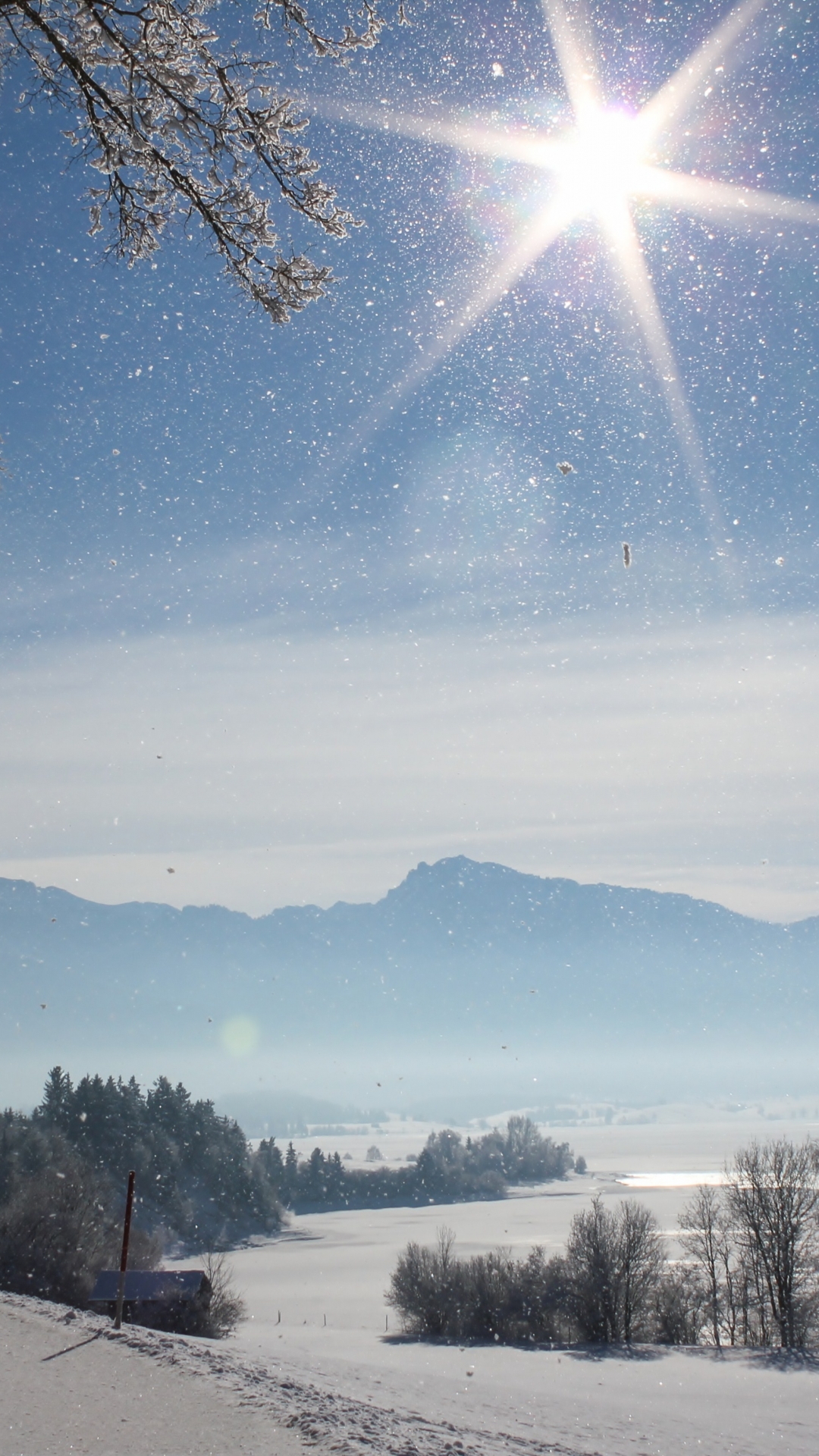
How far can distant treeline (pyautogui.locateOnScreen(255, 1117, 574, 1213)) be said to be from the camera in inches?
5118

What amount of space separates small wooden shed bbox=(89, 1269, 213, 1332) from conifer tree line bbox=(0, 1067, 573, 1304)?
7800 mm

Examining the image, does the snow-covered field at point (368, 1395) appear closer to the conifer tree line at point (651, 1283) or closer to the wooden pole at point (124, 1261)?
the wooden pole at point (124, 1261)

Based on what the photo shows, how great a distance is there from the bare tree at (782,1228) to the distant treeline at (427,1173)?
267 feet

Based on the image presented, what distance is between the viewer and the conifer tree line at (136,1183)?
39.6 meters

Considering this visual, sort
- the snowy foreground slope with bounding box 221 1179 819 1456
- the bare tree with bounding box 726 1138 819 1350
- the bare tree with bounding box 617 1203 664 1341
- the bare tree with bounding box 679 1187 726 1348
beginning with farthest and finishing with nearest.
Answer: the bare tree with bounding box 679 1187 726 1348
the bare tree with bounding box 617 1203 664 1341
the bare tree with bounding box 726 1138 819 1350
the snowy foreground slope with bounding box 221 1179 819 1456

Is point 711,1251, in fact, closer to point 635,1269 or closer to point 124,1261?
point 635,1269

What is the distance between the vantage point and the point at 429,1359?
39.5 meters

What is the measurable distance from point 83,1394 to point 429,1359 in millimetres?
37133

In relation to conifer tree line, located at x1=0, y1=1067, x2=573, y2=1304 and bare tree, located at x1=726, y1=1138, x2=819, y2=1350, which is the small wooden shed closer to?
conifer tree line, located at x1=0, y1=1067, x2=573, y2=1304

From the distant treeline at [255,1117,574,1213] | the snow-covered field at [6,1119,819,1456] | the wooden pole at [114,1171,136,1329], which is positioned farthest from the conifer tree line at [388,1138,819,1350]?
the distant treeline at [255,1117,574,1213]

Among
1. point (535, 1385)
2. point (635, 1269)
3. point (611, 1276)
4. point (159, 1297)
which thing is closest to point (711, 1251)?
point (635, 1269)

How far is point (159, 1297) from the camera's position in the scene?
30.5 metres

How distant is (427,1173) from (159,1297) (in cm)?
13535

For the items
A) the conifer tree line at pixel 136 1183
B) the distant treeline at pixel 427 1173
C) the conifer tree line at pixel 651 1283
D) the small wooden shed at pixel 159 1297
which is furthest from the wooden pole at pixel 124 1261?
the distant treeline at pixel 427 1173
